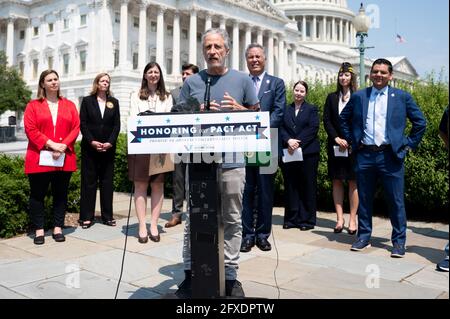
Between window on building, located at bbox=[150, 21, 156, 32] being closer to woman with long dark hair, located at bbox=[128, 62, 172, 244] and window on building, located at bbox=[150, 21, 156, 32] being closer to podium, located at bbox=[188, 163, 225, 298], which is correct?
woman with long dark hair, located at bbox=[128, 62, 172, 244]

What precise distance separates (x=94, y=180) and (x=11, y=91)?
3849cm

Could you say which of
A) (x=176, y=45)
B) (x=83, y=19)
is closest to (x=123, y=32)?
(x=83, y=19)

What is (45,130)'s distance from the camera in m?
6.46

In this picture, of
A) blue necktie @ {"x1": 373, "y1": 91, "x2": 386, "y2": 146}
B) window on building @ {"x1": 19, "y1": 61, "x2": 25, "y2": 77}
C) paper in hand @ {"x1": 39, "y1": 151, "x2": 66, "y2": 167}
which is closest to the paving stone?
paper in hand @ {"x1": 39, "y1": 151, "x2": 66, "y2": 167}

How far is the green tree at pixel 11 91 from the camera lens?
41.2 metres

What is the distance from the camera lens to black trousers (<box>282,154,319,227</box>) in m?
7.48

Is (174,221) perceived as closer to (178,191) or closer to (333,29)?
(178,191)

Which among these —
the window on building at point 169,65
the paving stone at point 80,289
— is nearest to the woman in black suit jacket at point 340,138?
the paving stone at point 80,289

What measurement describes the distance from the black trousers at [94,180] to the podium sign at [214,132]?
4445 millimetres

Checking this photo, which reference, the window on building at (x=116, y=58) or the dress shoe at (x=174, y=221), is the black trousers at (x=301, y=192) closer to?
the dress shoe at (x=174, y=221)

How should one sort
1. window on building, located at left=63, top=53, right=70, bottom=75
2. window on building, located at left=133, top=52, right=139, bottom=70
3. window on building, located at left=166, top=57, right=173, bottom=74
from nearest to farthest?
window on building, located at left=133, top=52, right=139, bottom=70 → window on building, located at left=63, top=53, right=70, bottom=75 → window on building, located at left=166, top=57, right=173, bottom=74
